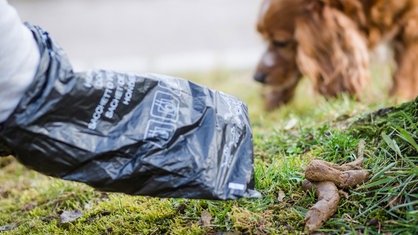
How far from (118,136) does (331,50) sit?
2.49 meters

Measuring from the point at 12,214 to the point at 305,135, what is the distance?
152 centimetres

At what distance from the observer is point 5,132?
62.6 inches

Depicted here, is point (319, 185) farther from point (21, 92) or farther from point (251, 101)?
point (251, 101)

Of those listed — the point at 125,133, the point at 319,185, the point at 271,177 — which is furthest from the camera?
the point at 271,177

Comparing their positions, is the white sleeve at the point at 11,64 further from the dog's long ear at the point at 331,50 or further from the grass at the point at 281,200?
the dog's long ear at the point at 331,50

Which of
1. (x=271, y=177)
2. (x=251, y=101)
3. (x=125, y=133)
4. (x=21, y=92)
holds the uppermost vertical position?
(x=21, y=92)

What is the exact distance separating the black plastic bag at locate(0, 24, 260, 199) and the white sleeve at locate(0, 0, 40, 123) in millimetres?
29

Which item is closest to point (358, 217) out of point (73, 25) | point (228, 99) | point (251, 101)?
point (228, 99)

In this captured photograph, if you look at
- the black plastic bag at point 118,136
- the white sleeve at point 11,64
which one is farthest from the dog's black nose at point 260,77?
the white sleeve at point 11,64

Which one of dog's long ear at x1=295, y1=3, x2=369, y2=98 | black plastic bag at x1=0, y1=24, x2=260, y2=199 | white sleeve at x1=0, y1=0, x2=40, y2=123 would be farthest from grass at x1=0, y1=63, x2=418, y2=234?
dog's long ear at x1=295, y1=3, x2=369, y2=98

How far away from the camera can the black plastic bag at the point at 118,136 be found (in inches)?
63.9

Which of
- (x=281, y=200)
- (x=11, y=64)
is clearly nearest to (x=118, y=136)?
(x=11, y=64)

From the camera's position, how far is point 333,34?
369cm

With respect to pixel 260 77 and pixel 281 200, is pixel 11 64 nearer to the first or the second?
pixel 281 200
